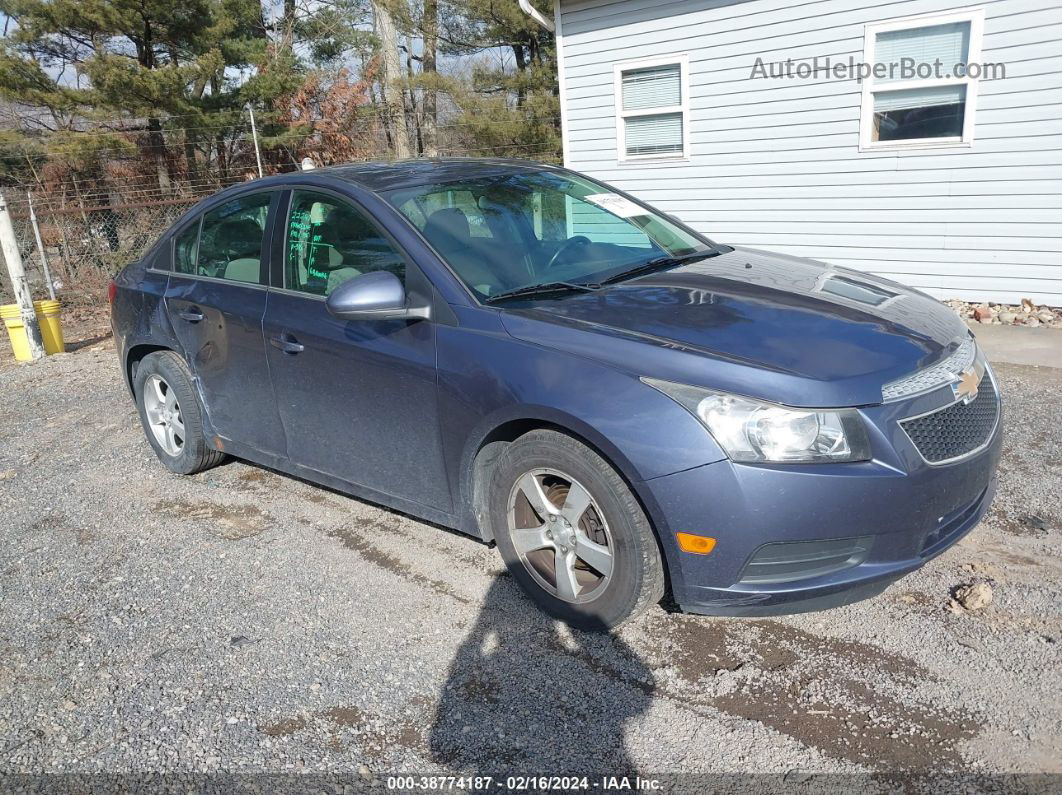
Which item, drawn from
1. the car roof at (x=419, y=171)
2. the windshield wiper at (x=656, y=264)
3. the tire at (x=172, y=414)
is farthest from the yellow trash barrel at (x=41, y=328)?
the windshield wiper at (x=656, y=264)

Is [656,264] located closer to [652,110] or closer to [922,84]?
[922,84]

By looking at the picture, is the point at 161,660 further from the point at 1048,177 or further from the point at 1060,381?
the point at 1048,177

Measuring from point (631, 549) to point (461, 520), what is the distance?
0.88 meters

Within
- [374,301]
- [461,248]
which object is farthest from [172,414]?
[461,248]

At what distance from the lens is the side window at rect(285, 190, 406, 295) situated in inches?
144

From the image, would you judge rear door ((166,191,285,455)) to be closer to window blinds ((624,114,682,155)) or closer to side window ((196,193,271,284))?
side window ((196,193,271,284))

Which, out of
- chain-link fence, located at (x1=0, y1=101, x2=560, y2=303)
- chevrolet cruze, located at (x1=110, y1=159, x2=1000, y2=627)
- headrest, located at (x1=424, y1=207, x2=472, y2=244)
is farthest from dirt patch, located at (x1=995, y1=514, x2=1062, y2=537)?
chain-link fence, located at (x1=0, y1=101, x2=560, y2=303)

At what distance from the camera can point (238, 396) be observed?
4.36 meters

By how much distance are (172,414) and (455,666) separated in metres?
2.80

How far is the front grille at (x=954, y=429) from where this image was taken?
2.73 metres

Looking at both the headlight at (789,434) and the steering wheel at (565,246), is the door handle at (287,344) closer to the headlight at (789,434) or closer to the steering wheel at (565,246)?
the steering wheel at (565,246)

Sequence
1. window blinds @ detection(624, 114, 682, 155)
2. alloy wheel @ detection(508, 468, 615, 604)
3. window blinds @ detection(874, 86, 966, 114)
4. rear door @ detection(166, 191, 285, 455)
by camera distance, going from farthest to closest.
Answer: window blinds @ detection(624, 114, 682, 155), window blinds @ detection(874, 86, 966, 114), rear door @ detection(166, 191, 285, 455), alloy wheel @ detection(508, 468, 615, 604)

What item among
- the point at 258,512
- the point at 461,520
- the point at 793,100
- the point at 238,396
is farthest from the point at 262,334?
the point at 793,100

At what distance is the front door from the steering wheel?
59 centimetres
